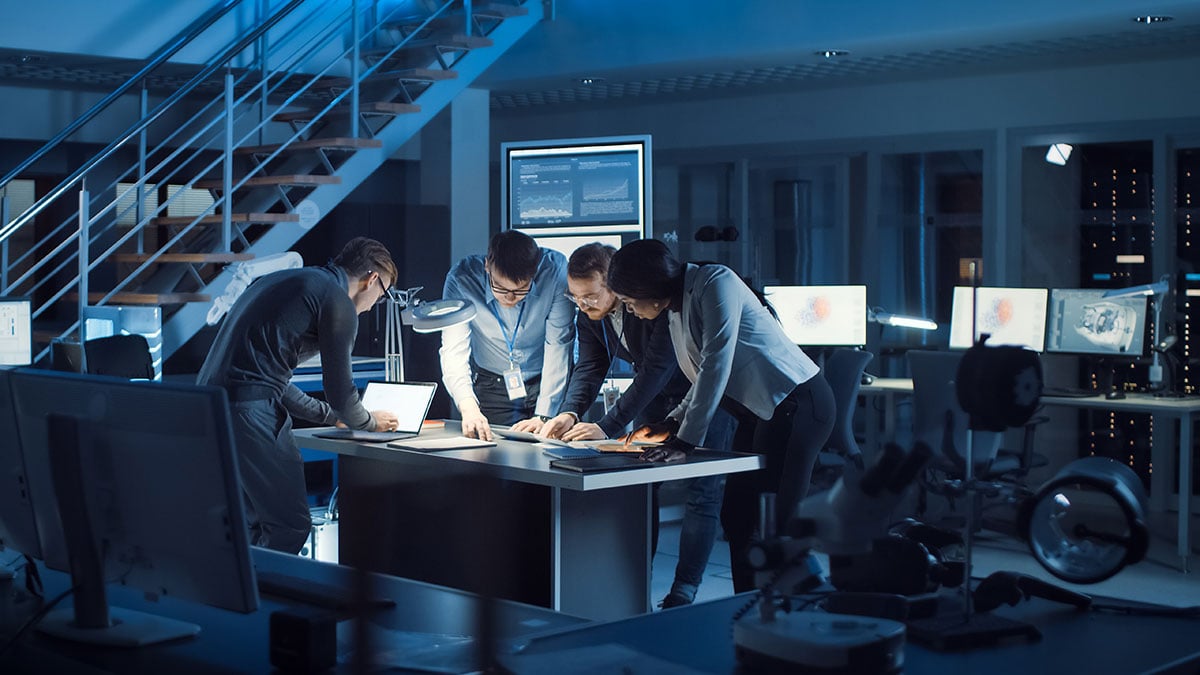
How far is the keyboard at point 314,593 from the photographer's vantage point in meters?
2.26

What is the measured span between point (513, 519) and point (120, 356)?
6.50 ft

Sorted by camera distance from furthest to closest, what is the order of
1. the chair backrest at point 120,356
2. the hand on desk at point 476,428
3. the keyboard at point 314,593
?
the chair backrest at point 120,356 → the hand on desk at point 476,428 → the keyboard at point 314,593

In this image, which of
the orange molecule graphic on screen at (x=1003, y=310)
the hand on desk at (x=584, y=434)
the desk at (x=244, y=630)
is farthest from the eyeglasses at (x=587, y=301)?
the orange molecule graphic on screen at (x=1003, y=310)

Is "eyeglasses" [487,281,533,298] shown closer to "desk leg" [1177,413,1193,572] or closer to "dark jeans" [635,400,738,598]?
"dark jeans" [635,400,738,598]

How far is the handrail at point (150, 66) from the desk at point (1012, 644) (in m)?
5.42

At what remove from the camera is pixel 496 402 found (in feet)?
16.3

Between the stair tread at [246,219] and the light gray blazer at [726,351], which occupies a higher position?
the stair tread at [246,219]

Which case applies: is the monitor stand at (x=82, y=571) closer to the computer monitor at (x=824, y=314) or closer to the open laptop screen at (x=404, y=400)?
the open laptop screen at (x=404, y=400)

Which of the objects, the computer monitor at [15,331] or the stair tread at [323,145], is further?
the stair tread at [323,145]

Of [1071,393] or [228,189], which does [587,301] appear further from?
[1071,393]

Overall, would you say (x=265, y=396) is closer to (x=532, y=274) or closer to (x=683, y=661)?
(x=532, y=274)

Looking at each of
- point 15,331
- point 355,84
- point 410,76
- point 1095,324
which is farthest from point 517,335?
point 1095,324

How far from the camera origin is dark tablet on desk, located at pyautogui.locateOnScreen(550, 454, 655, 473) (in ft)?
11.7

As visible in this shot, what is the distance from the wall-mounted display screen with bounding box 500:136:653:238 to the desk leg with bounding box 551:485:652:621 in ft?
9.56
